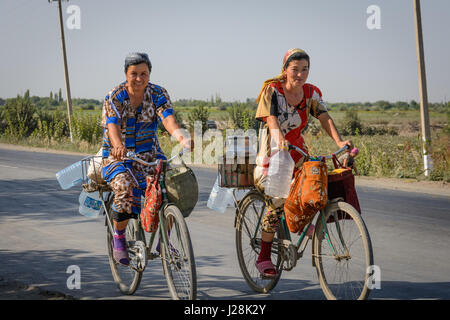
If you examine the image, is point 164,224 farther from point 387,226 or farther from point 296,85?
point 387,226

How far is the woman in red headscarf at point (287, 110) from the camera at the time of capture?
4832mm

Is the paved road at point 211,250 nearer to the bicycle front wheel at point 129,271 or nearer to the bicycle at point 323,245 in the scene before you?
the bicycle front wheel at point 129,271

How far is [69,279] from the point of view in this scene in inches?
221

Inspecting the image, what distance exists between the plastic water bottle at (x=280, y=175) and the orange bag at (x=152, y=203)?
0.96 metres

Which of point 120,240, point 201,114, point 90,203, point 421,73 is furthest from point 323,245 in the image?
point 201,114

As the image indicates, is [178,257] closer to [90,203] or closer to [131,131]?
[131,131]

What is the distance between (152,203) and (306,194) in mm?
1221

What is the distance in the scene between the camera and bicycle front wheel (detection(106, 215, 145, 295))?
197 inches

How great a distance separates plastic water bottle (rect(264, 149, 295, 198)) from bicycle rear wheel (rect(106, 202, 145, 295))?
1201 millimetres

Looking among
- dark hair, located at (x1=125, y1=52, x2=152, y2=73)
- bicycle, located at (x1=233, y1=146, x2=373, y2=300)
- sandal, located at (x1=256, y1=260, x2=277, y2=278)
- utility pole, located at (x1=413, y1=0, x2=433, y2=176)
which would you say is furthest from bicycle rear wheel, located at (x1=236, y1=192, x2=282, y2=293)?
utility pole, located at (x1=413, y1=0, x2=433, y2=176)

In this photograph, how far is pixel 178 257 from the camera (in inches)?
175

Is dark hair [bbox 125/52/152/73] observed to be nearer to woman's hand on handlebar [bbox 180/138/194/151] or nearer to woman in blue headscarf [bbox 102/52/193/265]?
woman in blue headscarf [bbox 102/52/193/265]
